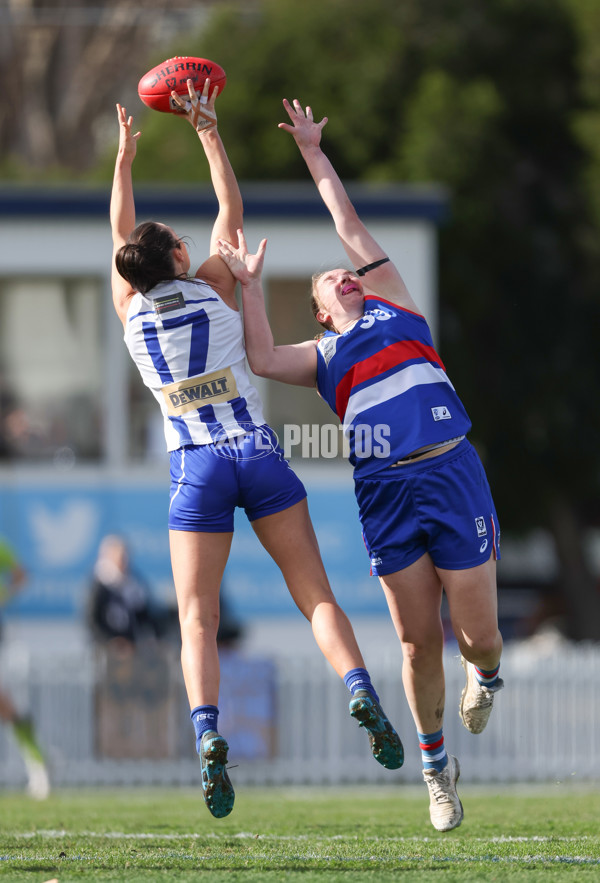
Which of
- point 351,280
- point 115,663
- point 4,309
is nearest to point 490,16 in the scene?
point 4,309

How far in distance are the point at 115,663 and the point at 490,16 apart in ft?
50.3

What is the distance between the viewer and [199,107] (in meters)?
5.92

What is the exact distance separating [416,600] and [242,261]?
164 centimetres

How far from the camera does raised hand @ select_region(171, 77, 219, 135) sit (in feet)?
19.4

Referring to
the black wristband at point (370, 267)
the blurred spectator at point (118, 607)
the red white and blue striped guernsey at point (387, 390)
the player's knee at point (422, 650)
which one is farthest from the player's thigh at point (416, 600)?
the blurred spectator at point (118, 607)

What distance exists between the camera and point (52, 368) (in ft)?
51.9

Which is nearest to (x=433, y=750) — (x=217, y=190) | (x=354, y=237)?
(x=354, y=237)

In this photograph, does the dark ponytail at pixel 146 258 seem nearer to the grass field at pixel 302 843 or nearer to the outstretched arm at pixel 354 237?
the outstretched arm at pixel 354 237

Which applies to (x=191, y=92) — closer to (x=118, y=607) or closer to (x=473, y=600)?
(x=473, y=600)

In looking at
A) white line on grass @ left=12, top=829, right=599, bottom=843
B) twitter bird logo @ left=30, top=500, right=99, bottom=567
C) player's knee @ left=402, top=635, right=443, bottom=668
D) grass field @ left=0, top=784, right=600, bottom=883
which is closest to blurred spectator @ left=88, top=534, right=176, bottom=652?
grass field @ left=0, top=784, right=600, bottom=883

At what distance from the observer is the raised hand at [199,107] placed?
590cm

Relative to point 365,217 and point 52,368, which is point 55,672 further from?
point 365,217

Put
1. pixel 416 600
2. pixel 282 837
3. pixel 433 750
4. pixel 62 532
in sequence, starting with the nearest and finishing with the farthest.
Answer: pixel 416 600 → pixel 433 750 → pixel 282 837 → pixel 62 532

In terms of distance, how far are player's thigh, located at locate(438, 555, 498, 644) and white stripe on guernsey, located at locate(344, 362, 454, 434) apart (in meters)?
0.77
